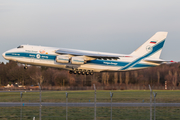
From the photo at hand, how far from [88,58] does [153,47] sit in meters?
10.2

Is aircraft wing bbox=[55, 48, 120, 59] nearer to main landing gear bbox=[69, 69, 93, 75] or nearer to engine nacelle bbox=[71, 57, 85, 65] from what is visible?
engine nacelle bbox=[71, 57, 85, 65]

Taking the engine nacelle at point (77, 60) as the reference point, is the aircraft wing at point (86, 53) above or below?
above

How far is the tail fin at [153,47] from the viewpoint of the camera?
40812mm

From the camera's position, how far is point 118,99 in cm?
2833

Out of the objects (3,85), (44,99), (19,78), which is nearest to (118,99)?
(44,99)

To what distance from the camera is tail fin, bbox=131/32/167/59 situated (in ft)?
134

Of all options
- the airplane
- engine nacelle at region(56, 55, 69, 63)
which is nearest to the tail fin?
the airplane

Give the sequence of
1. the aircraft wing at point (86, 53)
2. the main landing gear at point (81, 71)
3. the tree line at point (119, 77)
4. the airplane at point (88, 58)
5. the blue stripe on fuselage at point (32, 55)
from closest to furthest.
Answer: the blue stripe on fuselage at point (32, 55), the airplane at point (88, 58), the aircraft wing at point (86, 53), the main landing gear at point (81, 71), the tree line at point (119, 77)

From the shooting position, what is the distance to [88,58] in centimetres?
3722

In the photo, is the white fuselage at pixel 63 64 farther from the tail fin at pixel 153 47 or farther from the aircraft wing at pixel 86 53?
the tail fin at pixel 153 47

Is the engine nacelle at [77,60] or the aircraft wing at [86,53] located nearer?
the engine nacelle at [77,60]

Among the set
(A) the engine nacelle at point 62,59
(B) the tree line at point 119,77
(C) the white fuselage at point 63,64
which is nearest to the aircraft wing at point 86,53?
(C) the white fuselage at point 63,64

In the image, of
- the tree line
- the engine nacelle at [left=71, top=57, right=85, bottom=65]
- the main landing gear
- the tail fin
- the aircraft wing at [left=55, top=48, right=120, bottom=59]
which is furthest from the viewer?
the tail fin

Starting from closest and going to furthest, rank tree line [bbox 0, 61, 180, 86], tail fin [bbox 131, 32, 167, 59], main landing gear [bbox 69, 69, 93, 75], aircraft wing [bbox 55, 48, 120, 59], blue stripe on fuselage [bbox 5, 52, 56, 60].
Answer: blue stripe on fuselage [bbox 5, 52, 56, 60], aircraft wing [bbox 55, 48, 120, 59], main landing gear [bbox 69, 69, 93, 75], tree line [bbox 0, 61, 180, 86], tail fin [bbox 131, 32, 167, 59]
